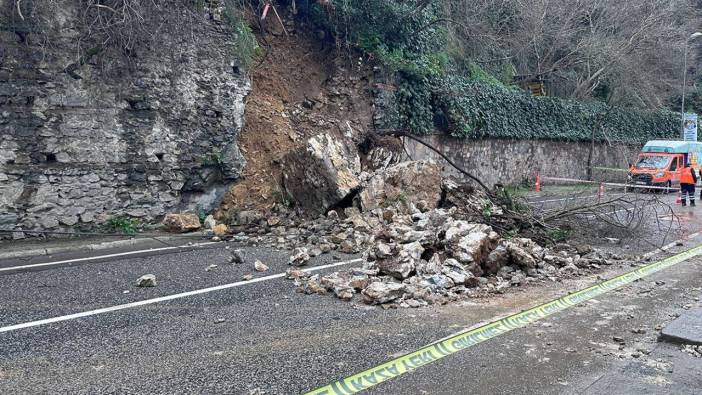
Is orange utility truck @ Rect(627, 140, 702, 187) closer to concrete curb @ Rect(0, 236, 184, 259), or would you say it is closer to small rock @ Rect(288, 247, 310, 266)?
small rock @ Rect(288, 247, 310, 266)

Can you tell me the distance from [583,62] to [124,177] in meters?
24.9

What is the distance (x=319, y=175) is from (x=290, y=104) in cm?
Result: 406

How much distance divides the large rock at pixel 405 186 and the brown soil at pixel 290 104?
6.92ft

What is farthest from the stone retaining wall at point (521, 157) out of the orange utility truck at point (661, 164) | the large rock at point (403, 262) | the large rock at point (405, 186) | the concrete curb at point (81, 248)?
the large rock at point (403, 262)

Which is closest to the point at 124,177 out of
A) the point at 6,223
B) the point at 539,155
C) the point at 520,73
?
the point at 6,223

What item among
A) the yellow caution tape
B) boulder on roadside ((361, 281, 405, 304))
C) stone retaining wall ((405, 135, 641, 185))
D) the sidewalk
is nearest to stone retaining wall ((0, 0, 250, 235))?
the sidewalk

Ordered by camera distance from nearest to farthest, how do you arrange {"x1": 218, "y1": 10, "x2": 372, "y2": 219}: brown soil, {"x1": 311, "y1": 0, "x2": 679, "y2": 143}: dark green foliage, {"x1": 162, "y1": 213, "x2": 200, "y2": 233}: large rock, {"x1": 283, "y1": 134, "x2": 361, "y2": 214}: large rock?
{"x1": 162, "y1": 213, "x2": 200, "y2": 233}: large rock, {"x1": 283, "y1": 134, "x2": 361, "y2": 214}: large rock, {"x1": 218, "y1": 10, "x2": 372, "y2": 219}: brown soil, {"x1": 311, "y1": 0, "x2": 679, "y2": 143}: dark green foliage

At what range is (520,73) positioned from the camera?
29.0 m

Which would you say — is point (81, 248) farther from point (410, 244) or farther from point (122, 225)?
point (410, 244)

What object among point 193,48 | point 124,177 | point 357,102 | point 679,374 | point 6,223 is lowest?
point 679,374

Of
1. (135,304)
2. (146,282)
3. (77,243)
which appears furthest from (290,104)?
(135,304)

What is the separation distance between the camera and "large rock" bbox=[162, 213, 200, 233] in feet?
37.1

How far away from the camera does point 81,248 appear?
988 centimetres

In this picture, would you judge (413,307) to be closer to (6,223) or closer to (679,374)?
(679,374)
